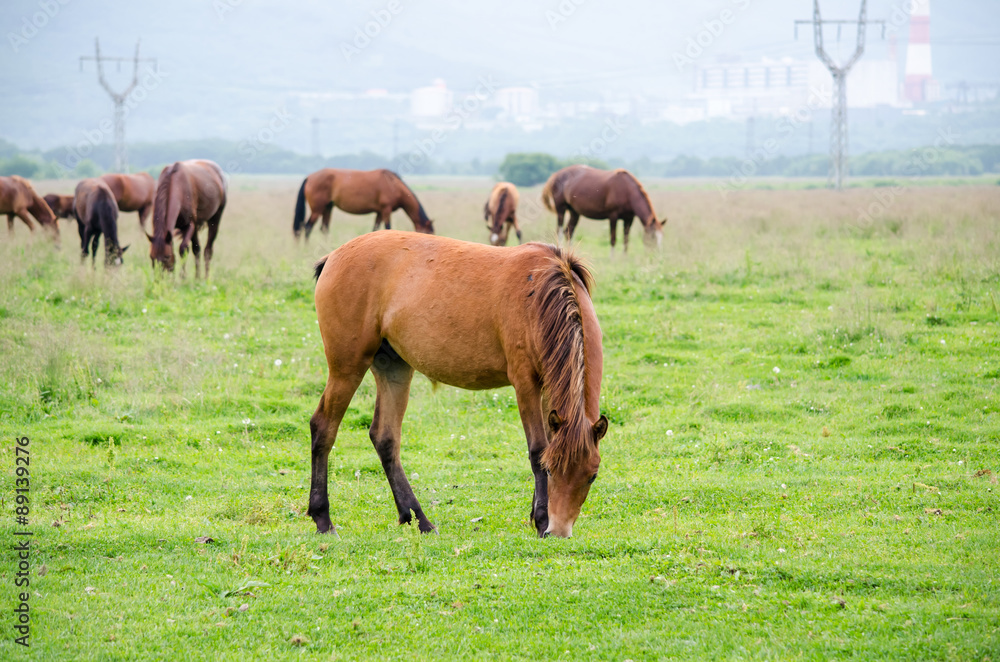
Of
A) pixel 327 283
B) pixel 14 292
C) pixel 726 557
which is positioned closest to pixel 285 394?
pixel 327 283

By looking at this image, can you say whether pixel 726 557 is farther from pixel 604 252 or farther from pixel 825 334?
pixel 604 252

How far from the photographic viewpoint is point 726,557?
188 inches

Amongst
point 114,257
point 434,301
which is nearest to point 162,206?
point 114,257

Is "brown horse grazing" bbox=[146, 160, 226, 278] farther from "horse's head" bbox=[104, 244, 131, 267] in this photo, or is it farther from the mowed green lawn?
the mowed green lawn

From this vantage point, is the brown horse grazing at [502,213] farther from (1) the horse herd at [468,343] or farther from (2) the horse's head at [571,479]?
(2) the horse's head at [571,479]

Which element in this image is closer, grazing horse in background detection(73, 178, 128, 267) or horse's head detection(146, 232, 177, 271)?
horse's head detection(146, 232, 177, 271)

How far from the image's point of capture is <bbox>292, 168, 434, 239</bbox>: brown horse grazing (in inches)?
825

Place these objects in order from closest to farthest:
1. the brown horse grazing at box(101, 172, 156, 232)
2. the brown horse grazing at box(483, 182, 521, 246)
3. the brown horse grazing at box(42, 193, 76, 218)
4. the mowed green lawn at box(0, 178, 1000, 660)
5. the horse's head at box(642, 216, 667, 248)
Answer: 1. the mowed green lawn at box(0, 178, 1000, 660)
2. the horse's head at box(642, 216, 667, 248)
3. the brown horse grazing at box(101, 172, 156, 232)
4. the brown horse grazing at box(483, 182, 521, 246)
5. the brown horse grazing at box(42, 193, 76, 218)

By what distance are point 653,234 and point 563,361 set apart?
13803 mm

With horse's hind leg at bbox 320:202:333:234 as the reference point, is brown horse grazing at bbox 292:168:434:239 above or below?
above

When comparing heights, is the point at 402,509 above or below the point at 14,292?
below

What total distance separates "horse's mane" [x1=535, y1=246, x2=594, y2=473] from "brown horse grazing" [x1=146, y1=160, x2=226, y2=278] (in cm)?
1029

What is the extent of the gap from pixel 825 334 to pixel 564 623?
24.2 ft

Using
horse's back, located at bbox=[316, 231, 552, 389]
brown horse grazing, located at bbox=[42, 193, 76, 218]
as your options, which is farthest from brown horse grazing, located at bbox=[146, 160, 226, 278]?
horse's back, located at bbox=[316, 231, 552, 389]
